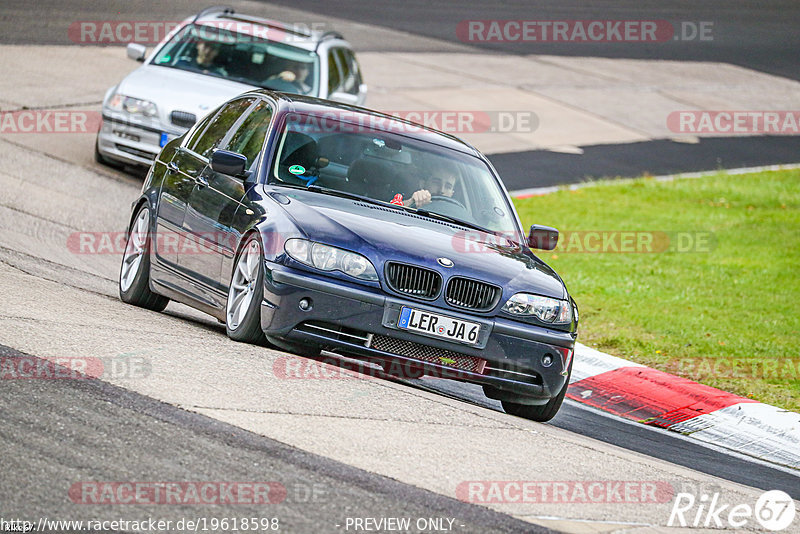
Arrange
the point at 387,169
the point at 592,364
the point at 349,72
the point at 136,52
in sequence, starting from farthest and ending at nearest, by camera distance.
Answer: the point at 349,72
the point at 136,52
the point at 592,364
the point at 387,169

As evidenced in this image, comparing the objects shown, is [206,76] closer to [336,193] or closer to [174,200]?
[174,200]

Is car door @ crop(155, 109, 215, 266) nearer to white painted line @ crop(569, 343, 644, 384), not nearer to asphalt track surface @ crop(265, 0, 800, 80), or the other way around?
white painted line @ crop(569, 343, 644, 384)

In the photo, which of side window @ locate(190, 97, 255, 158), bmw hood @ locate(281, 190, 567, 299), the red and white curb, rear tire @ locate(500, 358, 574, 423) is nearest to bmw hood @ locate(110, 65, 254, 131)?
side window @ locate(190, 97, 255, 158)

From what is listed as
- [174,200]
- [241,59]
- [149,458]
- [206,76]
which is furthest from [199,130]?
[241,59]

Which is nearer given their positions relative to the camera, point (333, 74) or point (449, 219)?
point (449, 219)

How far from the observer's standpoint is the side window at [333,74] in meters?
16.4

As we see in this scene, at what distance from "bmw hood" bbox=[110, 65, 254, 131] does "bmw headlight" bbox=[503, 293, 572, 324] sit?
24.8ft

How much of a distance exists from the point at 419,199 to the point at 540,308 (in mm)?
1337

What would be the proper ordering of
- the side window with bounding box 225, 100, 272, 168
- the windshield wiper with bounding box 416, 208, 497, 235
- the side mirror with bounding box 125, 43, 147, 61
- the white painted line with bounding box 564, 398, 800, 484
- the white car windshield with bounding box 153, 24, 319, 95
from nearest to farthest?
the windshield wiper with bounding box 416, 208, 497, 235
the white painted line with bounding box 564, 398, 800, 484
the side window with bounding box 225, 100, 272, 168
the white car windshield with bounding box 153, 24, 319, 95
the side mirror with bounding box 125, 43, 147, 61

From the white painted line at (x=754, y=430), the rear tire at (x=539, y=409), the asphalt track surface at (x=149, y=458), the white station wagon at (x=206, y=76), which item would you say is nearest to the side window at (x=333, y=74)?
the white station wagon at (x=206, y=76)

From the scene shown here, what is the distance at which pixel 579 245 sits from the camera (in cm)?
1579

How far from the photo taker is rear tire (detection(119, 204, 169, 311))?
950cm

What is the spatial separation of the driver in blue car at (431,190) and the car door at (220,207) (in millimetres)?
1034

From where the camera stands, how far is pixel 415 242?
768 centimetres
